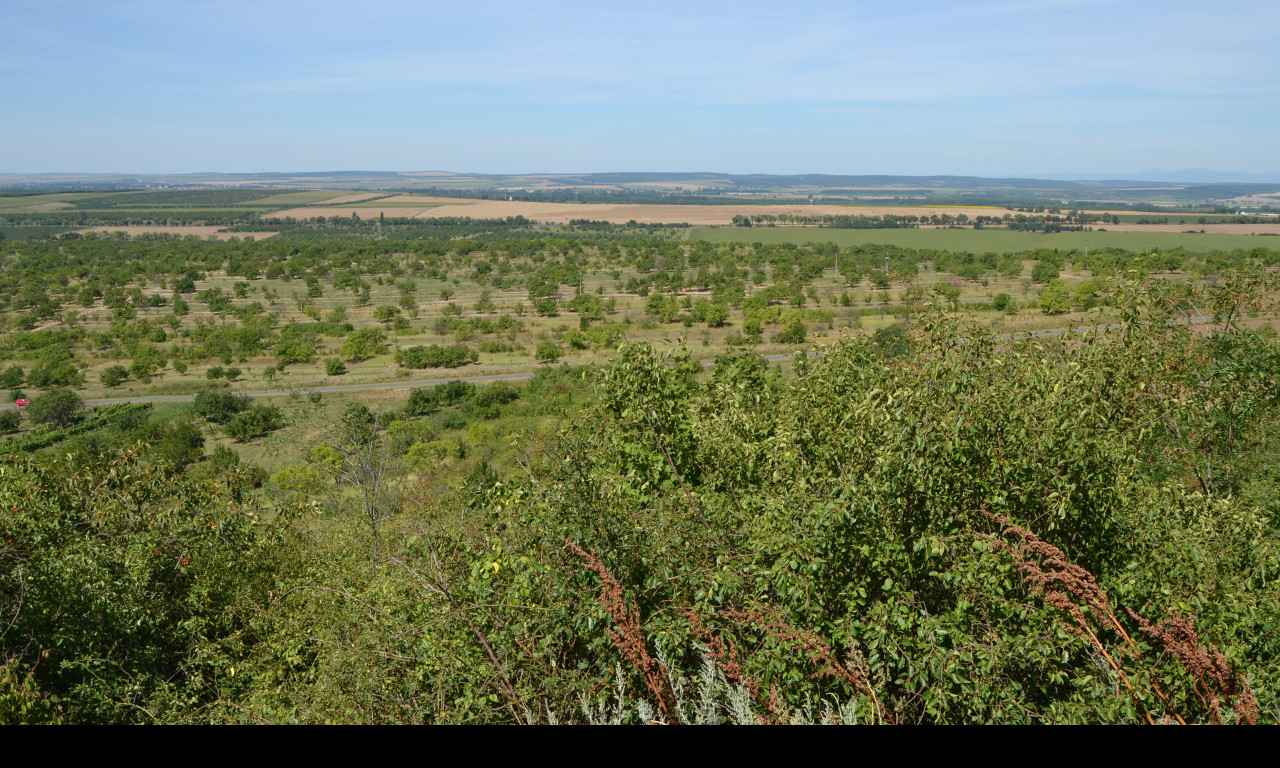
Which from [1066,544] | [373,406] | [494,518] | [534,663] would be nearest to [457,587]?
[494,518]

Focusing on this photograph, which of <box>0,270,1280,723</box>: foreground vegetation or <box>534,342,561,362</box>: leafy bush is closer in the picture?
<box>0,270,1280,723</box>: foreground vegetation

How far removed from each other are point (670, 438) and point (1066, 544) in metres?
3.79

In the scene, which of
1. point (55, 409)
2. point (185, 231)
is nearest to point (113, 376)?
point (55, 409)

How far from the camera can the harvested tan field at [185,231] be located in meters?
155

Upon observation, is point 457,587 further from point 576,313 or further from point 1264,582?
point 576,313

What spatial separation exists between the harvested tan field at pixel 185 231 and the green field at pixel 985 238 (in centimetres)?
8664

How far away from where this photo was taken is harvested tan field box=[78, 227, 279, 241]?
155 m

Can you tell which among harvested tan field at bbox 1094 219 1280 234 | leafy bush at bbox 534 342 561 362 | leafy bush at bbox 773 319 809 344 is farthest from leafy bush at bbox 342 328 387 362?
harvested tan field at bbox 1094 219 1280 234

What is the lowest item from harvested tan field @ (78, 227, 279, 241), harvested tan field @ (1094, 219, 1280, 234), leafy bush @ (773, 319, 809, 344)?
leafy bush @ (773, 319, 809, 344)

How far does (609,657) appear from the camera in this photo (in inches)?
217

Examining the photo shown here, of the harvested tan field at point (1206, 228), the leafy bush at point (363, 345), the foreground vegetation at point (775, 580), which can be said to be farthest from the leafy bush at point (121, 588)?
the harvested tan field at point (1206, 228)

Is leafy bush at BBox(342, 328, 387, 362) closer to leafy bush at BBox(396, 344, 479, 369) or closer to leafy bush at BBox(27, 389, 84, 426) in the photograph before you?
leafy bush at BBox(396, 344, 479, 369)

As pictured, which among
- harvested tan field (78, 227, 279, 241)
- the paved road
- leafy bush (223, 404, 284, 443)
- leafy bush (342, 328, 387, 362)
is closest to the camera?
leafy bush (223, 404, 284, 443)

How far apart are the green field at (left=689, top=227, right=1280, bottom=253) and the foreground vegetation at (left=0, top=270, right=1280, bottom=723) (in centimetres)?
11184
